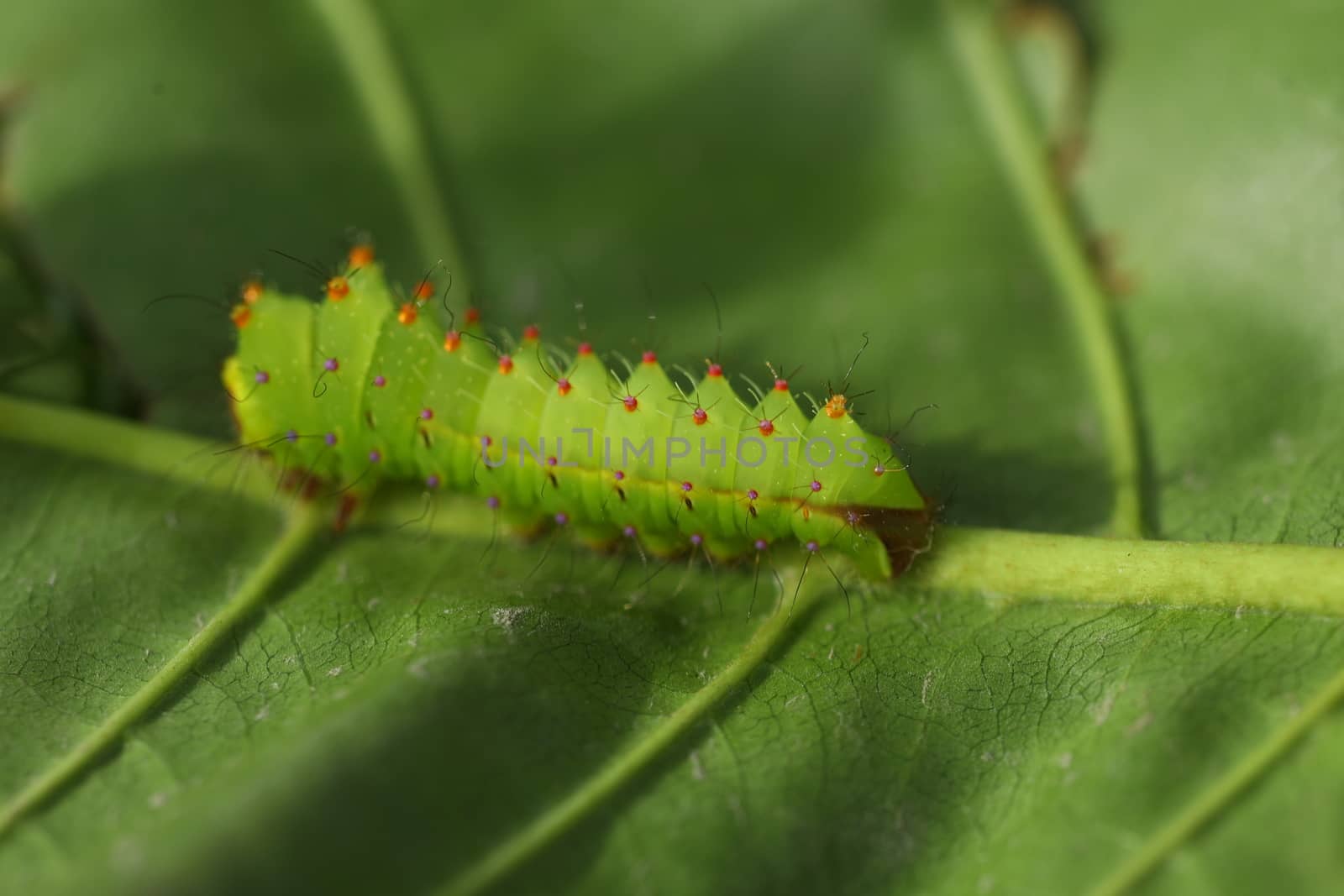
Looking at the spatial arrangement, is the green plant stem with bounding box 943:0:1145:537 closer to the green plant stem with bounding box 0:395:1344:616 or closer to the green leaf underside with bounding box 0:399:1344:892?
the green plant stem with bounding box 0:395:1344:616

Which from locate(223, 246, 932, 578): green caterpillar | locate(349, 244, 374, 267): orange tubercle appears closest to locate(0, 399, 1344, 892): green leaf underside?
locate(223, 246, 932, 578): green caterpillar

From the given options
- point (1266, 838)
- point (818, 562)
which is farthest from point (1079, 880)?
point (818, 562)

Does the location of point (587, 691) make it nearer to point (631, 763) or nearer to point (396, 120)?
point (631, 763)

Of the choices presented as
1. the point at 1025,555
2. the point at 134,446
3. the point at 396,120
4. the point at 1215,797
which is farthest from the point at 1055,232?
the point at 134,446

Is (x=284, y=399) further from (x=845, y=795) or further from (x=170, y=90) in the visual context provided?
(x=845, y=795)

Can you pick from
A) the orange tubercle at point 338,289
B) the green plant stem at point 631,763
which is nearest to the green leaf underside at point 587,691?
the green plant stem at point 631,763
